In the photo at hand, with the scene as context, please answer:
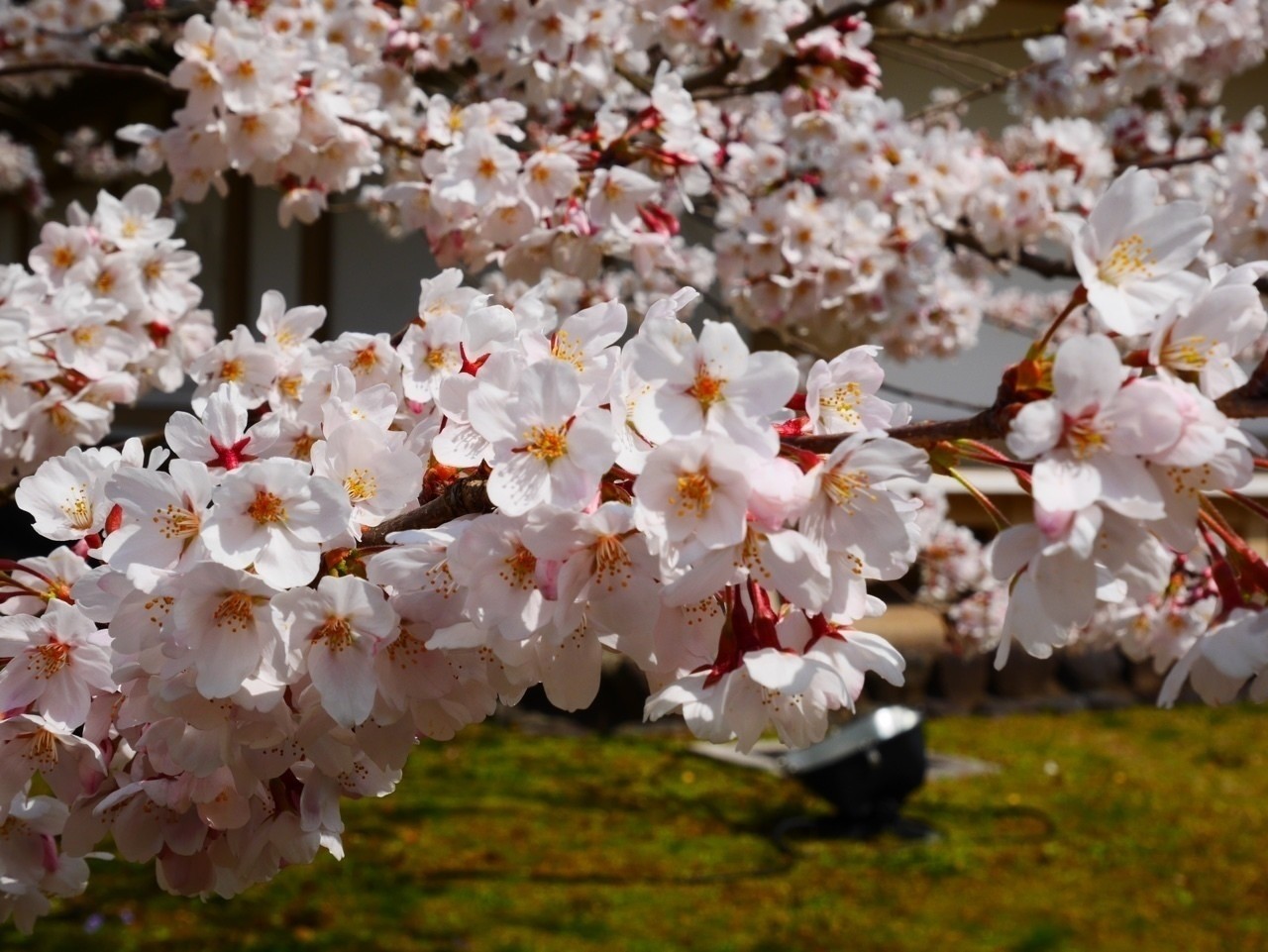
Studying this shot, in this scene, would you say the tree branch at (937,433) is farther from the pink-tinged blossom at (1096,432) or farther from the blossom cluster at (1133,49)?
the blossom cluster at (1133,49)

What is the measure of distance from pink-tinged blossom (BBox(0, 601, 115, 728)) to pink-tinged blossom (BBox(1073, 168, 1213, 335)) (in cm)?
83

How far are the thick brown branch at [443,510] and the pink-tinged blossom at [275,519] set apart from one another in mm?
60

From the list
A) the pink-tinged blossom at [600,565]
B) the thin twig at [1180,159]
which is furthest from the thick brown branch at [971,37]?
the pink-tinged blossom at [600,565]

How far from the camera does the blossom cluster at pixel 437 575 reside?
84cm

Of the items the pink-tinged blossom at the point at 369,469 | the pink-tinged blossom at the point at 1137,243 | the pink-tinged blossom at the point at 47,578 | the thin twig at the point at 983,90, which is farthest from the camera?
the thin twig at the point at 983,90

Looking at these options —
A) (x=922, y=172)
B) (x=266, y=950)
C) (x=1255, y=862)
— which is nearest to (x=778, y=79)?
(x=922, y=172)

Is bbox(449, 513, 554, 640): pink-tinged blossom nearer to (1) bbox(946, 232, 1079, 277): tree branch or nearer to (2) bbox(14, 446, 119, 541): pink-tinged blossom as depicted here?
(2) bbox(14, 446, 119, 541): pink-tinged blossom

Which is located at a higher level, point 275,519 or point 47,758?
point 275,519

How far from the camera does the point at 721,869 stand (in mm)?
3873

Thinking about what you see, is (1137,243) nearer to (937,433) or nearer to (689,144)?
(937,433)

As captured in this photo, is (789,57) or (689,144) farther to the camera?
(789,57)

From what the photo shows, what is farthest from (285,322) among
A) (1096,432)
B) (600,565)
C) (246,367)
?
(1096,432)

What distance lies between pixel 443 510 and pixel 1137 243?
21.6 inches

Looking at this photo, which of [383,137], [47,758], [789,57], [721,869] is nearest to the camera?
[47,758]
